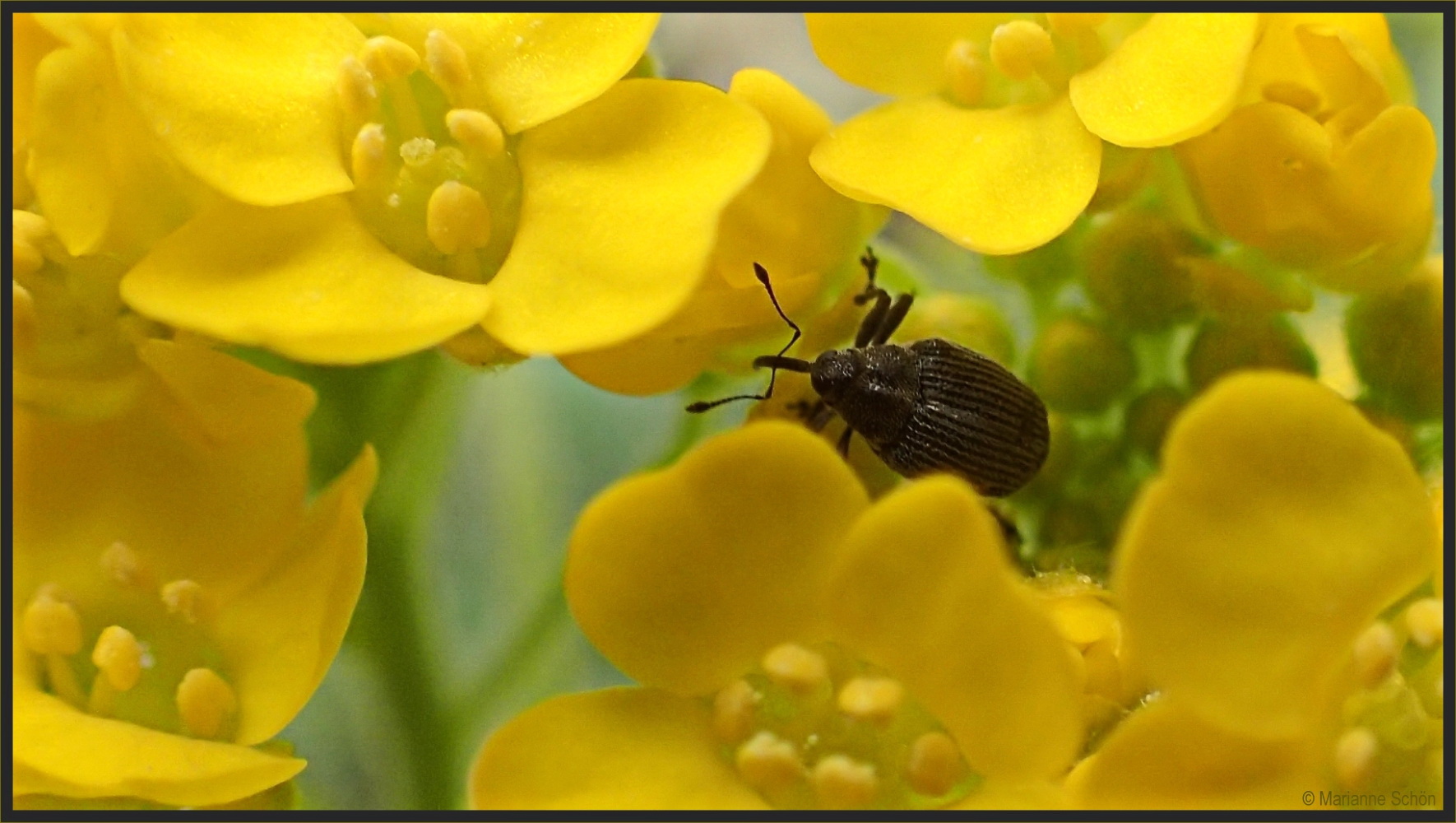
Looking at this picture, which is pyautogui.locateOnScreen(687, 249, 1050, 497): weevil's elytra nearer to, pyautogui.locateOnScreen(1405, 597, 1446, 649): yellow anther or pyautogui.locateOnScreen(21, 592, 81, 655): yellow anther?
pyautogui.locateOnScreen(1405, 597, 1446, 649): yellow anther

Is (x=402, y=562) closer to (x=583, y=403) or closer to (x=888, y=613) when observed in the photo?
(x=583, y=403)

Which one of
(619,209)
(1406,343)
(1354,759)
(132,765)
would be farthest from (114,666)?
(1406,343)

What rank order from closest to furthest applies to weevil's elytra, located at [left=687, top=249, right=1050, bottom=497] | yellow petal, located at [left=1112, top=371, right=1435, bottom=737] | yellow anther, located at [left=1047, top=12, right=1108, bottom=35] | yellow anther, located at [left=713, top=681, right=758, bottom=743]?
1. yellow petal, located at [left=1112, top=371, right=1435, bottom=737]
2. yellow anther, located at [left=713, top=681, right=758, bottom=743]
3. yellow anther, located at [left=1047, top=12, right=1108, bottom=35]
4. weevil's elytra, located at [left=687, top=249, right=1050, bottom=497]

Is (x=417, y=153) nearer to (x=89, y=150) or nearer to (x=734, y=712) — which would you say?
(x=89, y=150)

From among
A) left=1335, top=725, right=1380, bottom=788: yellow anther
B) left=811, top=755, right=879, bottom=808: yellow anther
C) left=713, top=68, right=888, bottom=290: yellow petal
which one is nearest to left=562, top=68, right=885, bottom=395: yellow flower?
left=713, top=68, right=888, bottom=290: yellow petal

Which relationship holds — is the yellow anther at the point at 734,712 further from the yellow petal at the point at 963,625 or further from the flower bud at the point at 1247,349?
the flower bud at the point at 1247,349

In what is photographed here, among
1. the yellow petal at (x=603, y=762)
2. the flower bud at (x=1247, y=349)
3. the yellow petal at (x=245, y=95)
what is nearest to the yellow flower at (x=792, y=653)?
the yellow petal at (x=603, y=762)
